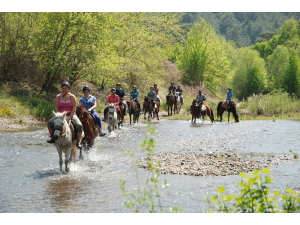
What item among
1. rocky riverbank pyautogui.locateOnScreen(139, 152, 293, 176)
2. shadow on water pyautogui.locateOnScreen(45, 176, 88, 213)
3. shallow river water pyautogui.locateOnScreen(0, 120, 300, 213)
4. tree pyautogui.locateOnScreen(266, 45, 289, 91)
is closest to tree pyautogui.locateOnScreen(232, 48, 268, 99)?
tree pyautogui.locateOnScreen(266, 45, 289, 91)

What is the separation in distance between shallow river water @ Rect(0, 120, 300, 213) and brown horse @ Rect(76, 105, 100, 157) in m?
0.53

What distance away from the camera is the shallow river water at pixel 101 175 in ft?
24.0

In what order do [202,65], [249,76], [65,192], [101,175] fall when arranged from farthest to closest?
[249,76], [202,65], [101,175], [65,192]

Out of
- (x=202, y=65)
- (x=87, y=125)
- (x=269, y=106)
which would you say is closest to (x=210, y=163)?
(x=87, y=125)

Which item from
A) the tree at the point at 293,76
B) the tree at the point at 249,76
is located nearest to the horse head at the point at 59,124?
the tree at the point at 293,76

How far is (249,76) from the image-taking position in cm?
6181

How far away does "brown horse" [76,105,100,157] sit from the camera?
37.8 feet

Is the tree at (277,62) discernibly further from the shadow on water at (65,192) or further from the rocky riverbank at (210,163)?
the shadow on water at (65,192)

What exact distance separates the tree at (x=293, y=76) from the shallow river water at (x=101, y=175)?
92.7 feet

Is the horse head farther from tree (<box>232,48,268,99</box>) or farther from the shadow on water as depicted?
tree (<box>232,48,268,99</box>)

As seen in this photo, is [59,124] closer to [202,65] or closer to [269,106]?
[269,106]

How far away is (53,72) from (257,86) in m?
43.9

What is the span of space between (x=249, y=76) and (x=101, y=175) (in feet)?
185

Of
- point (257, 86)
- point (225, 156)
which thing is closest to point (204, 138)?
point (225, 156)
